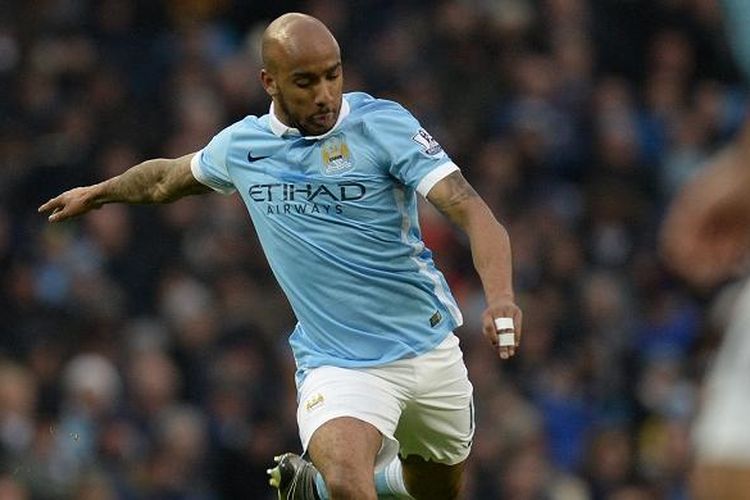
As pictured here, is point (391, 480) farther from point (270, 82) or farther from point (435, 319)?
point (270, 82)

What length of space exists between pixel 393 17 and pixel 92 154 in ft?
10.6

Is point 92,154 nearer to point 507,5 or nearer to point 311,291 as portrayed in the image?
point 507,5

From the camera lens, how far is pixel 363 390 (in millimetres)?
6965

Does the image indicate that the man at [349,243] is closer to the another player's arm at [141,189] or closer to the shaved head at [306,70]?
the shaved head at [306,70]

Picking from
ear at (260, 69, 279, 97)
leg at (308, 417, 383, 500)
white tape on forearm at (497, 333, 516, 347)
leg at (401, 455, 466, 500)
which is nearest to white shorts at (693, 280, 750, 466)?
white tape on forearm at (497, 333, 516, 347)

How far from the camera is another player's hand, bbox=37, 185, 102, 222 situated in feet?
25.5

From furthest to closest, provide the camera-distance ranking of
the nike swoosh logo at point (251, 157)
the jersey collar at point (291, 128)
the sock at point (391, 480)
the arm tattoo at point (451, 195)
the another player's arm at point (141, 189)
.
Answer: the sock at point (391, 480) → the another player's arm at point (141, 189) → the nike swoosh logo at point (251, 157) → the jersey collar at point (291, 128) → the arm tattoo at point (451, 195)

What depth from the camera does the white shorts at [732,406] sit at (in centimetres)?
408

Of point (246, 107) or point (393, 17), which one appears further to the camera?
point (393, 17)

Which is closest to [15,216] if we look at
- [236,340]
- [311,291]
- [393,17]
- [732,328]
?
[236,340]

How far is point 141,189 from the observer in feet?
25.1

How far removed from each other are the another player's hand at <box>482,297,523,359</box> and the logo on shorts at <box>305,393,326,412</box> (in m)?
0.89

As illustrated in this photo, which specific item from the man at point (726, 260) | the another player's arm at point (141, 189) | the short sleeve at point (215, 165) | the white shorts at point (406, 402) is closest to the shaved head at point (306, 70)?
the short sleeve at point (215, 165)

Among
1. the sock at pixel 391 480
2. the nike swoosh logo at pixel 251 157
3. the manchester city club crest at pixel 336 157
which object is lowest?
the sock at pixel 391 480
